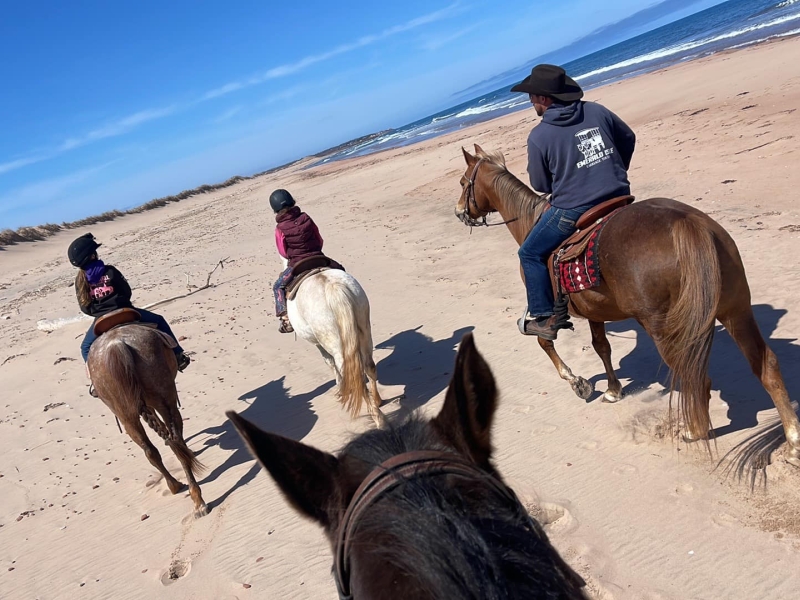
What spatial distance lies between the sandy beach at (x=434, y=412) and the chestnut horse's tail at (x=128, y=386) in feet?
2.17

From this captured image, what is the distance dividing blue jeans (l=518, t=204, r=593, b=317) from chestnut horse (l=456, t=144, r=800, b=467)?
535 mm

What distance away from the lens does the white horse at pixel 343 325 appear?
20.6ft

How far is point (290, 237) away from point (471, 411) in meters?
5.81

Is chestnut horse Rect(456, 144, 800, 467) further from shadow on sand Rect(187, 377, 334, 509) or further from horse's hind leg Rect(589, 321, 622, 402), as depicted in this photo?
shadow on sand Rect(187, 377, 334, 509)

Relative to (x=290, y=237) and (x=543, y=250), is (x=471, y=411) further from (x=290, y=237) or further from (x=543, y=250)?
(x=290, y=237)

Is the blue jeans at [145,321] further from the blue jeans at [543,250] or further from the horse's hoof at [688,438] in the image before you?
the horse's hoof at [688,438]

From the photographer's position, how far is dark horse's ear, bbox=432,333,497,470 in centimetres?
173

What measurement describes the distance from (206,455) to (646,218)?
18.7ft

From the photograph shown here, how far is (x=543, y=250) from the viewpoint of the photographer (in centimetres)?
516

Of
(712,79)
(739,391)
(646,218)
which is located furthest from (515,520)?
(712,79)

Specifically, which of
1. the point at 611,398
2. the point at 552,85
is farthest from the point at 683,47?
the point at 611,398

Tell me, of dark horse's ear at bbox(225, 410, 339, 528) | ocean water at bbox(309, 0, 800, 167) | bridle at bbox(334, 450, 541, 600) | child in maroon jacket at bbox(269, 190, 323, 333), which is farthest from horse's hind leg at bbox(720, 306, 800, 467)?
ocean water at bbox(309, 0, 800, 167)

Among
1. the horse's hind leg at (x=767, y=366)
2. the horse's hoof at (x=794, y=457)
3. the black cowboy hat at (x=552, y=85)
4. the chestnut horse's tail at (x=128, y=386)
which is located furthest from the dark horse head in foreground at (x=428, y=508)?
the chestnut horse's tail at (x=128, y=386)

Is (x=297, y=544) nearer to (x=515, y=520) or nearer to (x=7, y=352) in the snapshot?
(x=515, y=520)
